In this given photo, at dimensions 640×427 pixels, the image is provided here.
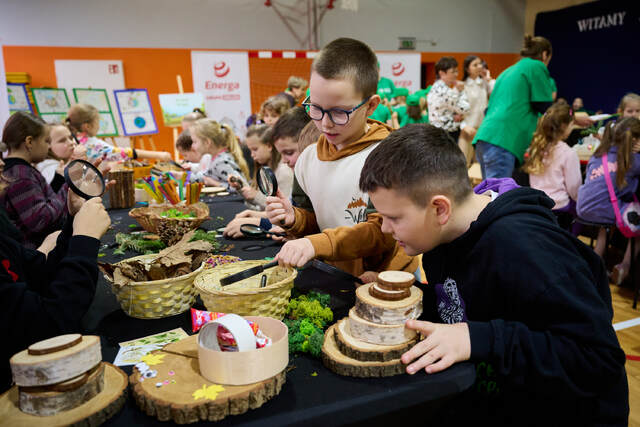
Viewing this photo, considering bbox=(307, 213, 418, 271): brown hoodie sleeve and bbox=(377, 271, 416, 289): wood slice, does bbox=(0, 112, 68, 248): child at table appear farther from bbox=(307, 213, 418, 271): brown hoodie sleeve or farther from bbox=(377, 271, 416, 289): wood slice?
bbox=(377, 271, 416, 289): wood slice

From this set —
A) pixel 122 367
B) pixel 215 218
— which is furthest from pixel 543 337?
pixel 215 218

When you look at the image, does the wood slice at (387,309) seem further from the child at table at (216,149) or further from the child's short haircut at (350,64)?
the child at table at (216,149)

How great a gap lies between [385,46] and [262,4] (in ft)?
9.64

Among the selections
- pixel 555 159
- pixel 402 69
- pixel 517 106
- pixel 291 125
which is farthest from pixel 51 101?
pixel 555 159

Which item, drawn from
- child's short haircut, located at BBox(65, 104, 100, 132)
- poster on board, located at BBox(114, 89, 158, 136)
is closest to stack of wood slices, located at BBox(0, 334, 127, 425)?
child's short haircut, located at BBox(65, 104, 100, 132)

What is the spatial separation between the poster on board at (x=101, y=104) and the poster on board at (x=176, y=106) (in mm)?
1073

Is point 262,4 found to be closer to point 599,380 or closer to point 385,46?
point 385,46

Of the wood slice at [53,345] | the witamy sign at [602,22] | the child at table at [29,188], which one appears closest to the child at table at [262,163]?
the child at table at [29,188]

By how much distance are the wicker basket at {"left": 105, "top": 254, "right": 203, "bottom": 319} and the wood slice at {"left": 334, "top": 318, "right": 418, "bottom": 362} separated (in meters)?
0.48

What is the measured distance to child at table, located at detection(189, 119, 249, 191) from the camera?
380 centimetres

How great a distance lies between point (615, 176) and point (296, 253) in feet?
10.5

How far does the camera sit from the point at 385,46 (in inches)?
404

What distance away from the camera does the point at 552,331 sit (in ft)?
3.10

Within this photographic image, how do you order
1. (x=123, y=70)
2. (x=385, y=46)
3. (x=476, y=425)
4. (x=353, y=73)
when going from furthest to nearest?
1. (x=385, y=46)
2. (x=123, y=70)
3. (x=353, y=73)
4. (x=476, y=425)
